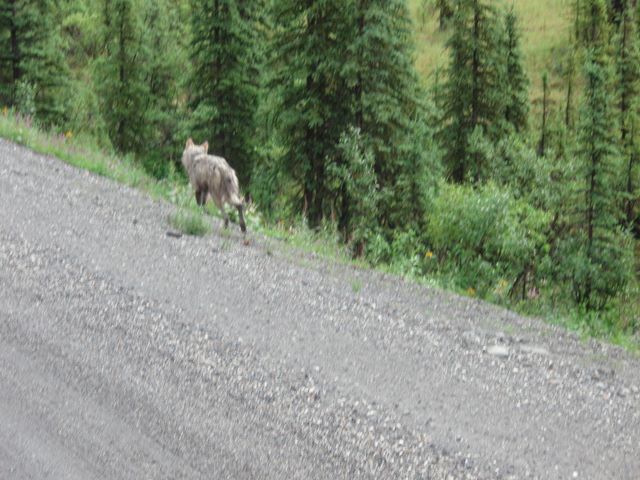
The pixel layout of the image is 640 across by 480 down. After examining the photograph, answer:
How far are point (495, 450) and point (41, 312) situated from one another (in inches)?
159

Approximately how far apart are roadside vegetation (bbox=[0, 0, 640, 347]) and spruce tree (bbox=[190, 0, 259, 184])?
0.07 m

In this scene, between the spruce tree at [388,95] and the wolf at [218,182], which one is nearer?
the wolf at [218,182]

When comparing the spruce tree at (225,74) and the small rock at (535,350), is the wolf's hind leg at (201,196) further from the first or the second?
the spruce tree at (225,74)

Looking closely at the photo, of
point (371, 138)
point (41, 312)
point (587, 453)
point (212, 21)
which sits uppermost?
point (212, 21)

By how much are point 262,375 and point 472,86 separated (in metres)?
27.5

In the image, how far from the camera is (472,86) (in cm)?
3131

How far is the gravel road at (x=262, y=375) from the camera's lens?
489 cm

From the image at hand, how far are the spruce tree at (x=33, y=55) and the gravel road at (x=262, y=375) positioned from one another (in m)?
26.0

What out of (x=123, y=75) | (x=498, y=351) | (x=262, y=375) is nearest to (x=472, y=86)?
(x=123, y=75)

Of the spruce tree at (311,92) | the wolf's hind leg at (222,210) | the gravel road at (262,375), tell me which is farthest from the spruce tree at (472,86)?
the gravel road at (262,375)

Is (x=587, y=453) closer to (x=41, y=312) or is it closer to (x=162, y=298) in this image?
(x=162, y=298)

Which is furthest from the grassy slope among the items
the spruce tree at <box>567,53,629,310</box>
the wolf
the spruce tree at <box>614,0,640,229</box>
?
the wolf

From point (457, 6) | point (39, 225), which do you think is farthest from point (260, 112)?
point (39, 225)

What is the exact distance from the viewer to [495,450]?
5223mm
